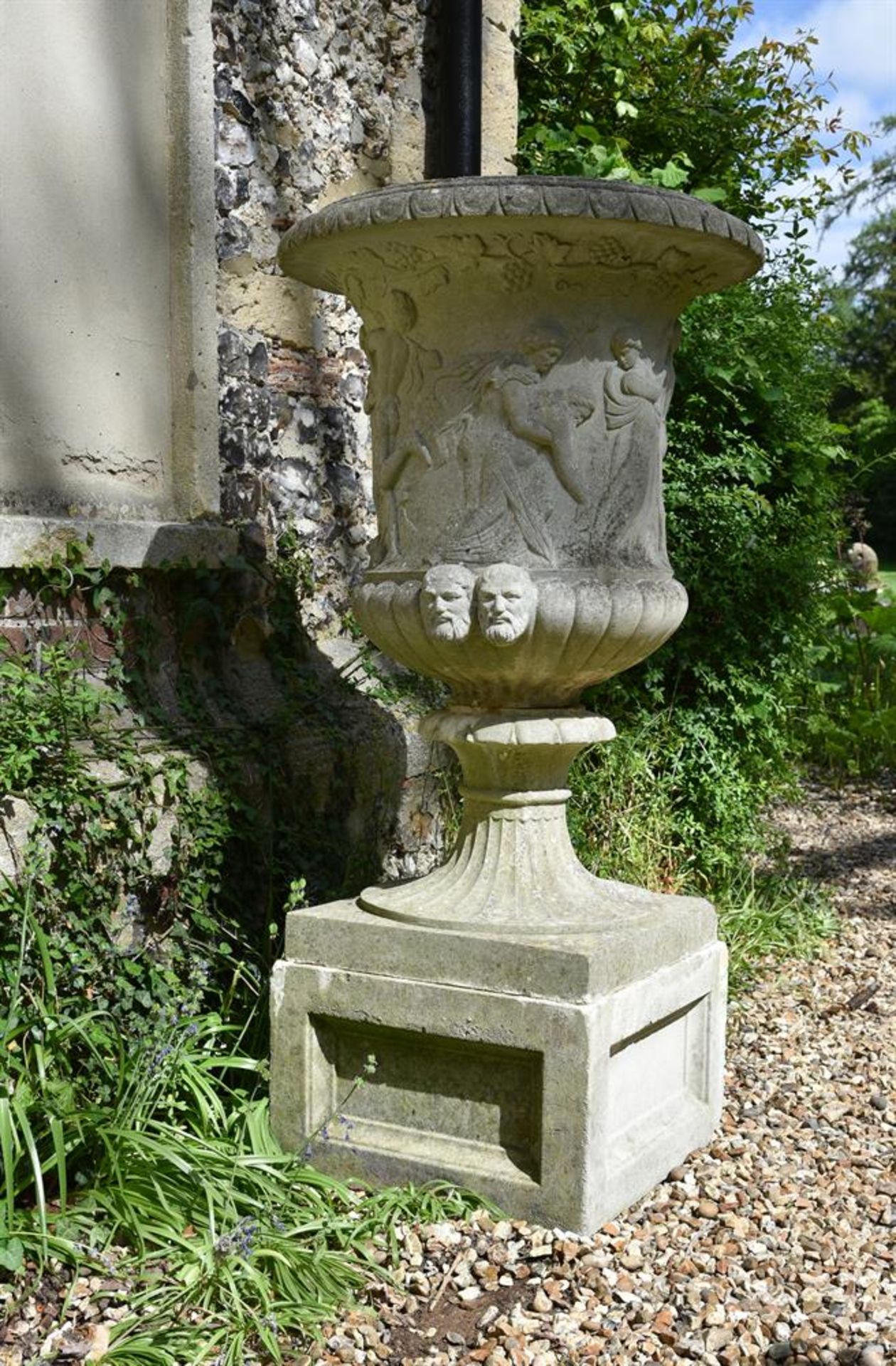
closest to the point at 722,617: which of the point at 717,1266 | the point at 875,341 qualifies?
the point at 717,1266

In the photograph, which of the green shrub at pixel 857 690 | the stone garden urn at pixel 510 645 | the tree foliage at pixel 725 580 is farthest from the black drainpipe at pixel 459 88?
the green shrub at pixel 857 690

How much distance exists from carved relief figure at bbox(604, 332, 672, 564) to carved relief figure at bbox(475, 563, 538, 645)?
245mm

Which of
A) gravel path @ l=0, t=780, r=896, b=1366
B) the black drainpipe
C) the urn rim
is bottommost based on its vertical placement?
gravel path @ l=0, t=780, r=896, b=1366

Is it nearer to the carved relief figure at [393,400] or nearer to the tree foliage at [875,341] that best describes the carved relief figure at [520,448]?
the carved relief figure at [393,400]

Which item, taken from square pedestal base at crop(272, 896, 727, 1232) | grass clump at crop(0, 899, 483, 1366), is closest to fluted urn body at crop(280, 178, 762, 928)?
square pedestal base at crop(272, 896, 727, 1232)

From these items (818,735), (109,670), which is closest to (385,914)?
(109,670)

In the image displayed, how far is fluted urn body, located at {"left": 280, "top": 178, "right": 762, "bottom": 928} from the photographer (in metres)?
2.69

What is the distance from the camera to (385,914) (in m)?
2.93

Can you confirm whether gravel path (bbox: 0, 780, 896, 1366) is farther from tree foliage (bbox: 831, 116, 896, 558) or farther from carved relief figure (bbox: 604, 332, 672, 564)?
tree foliage (bbox: 831, 116, 896, 558)

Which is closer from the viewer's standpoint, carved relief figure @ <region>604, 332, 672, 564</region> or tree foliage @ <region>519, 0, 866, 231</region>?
carved relief figure @ <region>604, 332, 672, 564</region>

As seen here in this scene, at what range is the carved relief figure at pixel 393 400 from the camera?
2.86m

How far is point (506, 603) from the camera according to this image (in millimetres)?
2699

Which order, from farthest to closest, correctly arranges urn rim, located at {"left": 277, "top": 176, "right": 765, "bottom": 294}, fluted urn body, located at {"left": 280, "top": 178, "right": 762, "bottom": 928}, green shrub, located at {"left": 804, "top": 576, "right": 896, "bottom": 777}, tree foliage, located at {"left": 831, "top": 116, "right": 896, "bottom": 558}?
tree foliage, located at {"left": 831, "top": 116, "right": 896, "bottom": 558} → green shrub, located at {"left": 804, "top": 576, "right": 896, "bottom": 777} → fluted urn body, located at {"left": 280, "top": 178, "right": 762, "bottom": 928} → urn rim, located at {"left": 277, "top": 176, "right": 765, "bottom": 294}

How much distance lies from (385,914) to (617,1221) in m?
0.72
